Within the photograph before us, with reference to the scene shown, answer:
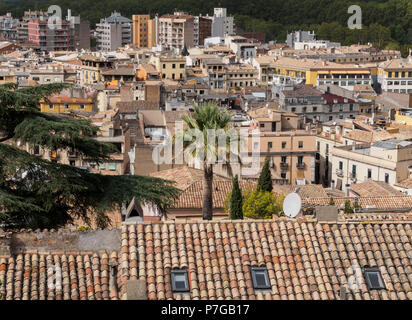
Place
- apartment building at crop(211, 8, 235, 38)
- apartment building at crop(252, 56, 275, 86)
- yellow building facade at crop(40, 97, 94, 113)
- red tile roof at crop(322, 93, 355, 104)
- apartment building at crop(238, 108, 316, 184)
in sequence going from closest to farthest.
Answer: apartment building at crop(238, 108, 316, 184)
yellow building facade at crop(40, 97, 94, 113)
red tile roof at crop(322, 93, 355, 104)
apartment building at crop(252, 56, 275, 86)
apartment building at crop(211, 8, 235, 38)

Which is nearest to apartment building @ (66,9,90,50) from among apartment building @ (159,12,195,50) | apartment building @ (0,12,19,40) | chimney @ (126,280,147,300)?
apartment building @ (0,12,19,40)

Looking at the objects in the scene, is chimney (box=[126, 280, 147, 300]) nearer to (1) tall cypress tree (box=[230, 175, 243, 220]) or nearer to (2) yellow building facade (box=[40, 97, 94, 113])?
(1) tall cypress tree (box=[230, 175, 243, 220])

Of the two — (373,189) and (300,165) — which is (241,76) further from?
(373,189)

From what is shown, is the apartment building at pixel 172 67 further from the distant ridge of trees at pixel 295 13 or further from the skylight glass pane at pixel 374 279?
the skylight glass pane at pixel 374 279

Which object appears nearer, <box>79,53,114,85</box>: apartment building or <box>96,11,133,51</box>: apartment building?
<box>79,53,114,85</box>: apartment building

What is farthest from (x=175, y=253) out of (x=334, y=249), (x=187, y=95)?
(x=187, y=95)
